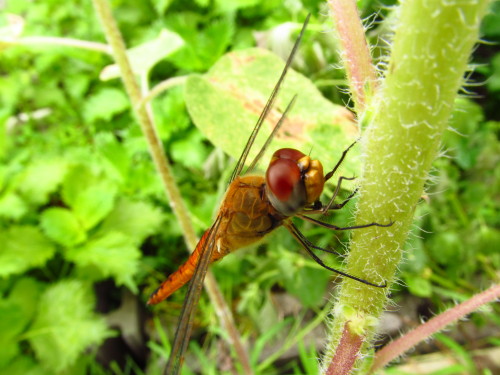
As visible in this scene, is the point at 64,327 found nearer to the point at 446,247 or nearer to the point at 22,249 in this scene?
the point at 22,249

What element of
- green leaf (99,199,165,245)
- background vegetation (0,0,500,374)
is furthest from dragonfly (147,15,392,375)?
green leaf (99,199,165,245)

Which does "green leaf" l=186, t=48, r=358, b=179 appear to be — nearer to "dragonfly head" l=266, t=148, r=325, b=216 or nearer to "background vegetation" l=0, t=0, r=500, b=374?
"dragonfly head" l=266, t=148, r=325, b=216

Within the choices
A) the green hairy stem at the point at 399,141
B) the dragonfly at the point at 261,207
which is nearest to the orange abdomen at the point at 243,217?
the dragonfly at the point at 261,207

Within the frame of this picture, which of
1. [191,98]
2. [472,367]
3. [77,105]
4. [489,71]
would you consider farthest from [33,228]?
[489,71]

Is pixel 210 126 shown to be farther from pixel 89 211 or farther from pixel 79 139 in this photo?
pixel 79 139

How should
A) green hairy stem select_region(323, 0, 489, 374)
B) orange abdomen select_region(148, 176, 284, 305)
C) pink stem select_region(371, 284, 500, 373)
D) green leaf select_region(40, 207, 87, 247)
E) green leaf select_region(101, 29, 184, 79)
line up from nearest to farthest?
green hairy stem select_region(323, 0, 489, 374)
pink stem select_region(371, 284, 500, 373)
orange abdomen select_region(148, 176, 284, 305)
green leaf select_region(101, 29, 184, 79)
green leaf select_region(40, 207, 87, 247)

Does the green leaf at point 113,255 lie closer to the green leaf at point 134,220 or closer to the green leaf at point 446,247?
the green leaf at point 134,220
